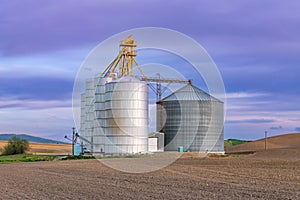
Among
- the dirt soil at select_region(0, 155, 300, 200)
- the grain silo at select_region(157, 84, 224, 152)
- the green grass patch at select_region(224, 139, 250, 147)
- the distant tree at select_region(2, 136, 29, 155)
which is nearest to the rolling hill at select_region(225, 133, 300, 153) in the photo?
the green grass patch at select_region(224, 139, 250, 147)

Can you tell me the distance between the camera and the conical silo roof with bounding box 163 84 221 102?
67.8 meters

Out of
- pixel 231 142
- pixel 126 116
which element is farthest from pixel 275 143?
pixel 126 116

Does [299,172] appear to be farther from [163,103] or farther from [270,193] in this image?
→ [163,103]

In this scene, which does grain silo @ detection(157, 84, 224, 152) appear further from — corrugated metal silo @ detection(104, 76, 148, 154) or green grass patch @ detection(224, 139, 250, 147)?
green grass patch @ detection(224, 139, 250, 147)

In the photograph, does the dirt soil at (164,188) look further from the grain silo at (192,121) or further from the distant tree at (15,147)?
the distant tree at (15,147)

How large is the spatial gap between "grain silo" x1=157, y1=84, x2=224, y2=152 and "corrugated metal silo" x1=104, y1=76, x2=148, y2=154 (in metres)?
11.1

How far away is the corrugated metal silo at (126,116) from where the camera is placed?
56.3 meters

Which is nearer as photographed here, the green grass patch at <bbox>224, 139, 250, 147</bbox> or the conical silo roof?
the conical silo roof

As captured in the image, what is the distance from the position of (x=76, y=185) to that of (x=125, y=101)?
3232 cm

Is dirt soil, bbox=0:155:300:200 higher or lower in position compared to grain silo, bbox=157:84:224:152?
lower

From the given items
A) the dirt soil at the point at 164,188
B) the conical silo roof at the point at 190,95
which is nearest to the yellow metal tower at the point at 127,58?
the conical silo roof at the point at 190,95

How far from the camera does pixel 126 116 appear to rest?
5647cm

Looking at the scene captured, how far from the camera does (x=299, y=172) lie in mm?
29969

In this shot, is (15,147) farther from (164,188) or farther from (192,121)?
(164,188)
